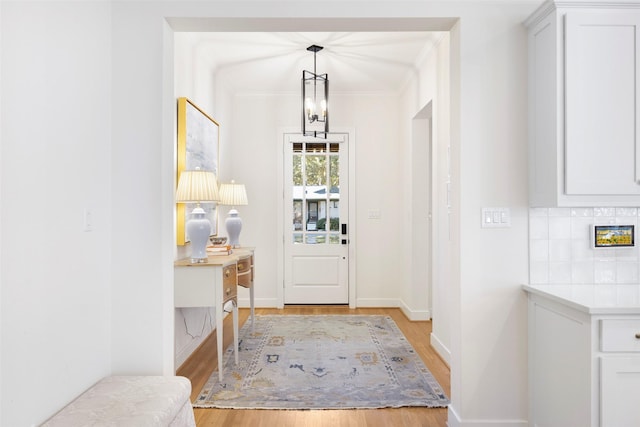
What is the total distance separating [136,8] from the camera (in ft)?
7.13

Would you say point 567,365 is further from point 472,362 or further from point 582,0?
point 582,0

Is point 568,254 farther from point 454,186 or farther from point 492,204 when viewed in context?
point 454,186

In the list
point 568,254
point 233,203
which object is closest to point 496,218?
point 568,254

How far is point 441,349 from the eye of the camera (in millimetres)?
3482

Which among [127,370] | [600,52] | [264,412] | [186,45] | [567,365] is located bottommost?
[264,412]

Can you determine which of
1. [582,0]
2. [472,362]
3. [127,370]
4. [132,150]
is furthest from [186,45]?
[472,362]

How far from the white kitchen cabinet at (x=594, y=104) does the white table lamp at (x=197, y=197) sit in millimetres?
2125

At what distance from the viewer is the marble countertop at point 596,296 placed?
1.71 metres

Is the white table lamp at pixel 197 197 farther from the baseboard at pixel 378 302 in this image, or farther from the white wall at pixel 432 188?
the baseboard at pixel 378 302

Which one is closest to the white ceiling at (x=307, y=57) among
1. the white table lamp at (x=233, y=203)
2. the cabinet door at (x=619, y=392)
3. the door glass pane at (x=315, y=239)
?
the white table lamp at (x=233, y=203)

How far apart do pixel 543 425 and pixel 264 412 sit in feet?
4.94

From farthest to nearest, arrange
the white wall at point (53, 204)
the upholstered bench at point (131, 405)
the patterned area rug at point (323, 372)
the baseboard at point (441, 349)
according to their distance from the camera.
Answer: the baseboard at point (441, 349) → the patterned area rug at point (323, 372) → the upholstered bench at point (131, 405) → the white wall at point (53, 204)

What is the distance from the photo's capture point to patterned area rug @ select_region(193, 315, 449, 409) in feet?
8.68

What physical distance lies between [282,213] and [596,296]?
12.0 feet
